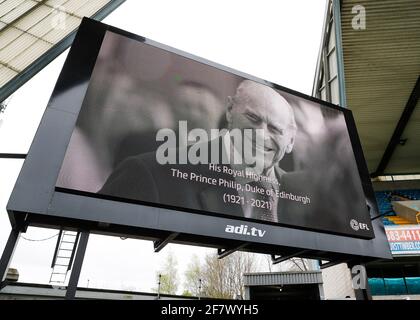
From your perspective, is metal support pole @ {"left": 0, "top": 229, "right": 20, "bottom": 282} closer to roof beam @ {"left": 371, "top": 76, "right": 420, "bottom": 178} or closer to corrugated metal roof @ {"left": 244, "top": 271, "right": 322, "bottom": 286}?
corrugated metal roof @ {"left": 244, "top": 271, "right": 322, "bottom": 286}

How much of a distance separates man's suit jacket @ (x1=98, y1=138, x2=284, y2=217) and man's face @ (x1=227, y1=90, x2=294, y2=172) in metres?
1.31

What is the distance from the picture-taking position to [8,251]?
145 inches

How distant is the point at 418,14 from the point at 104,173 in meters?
15.0

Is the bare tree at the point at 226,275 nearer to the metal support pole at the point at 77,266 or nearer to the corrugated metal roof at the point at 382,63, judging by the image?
the corrugated metal roof at the point at 382,63

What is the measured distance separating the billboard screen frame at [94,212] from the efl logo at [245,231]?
50 mm

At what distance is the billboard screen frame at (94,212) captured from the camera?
391 centimetres

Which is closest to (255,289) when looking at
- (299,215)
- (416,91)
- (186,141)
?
(299,215)

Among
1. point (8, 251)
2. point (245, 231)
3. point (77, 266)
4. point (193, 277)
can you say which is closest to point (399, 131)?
point (245, 231)

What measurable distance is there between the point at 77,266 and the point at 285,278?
9238 mm

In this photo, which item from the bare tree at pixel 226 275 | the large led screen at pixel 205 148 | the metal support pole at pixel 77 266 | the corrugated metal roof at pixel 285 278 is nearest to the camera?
the metal support pole at pixel 77 266

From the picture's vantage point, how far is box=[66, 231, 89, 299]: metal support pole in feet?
12.0

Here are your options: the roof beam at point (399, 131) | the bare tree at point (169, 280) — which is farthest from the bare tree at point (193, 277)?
the roof beam at point (399, 131)
